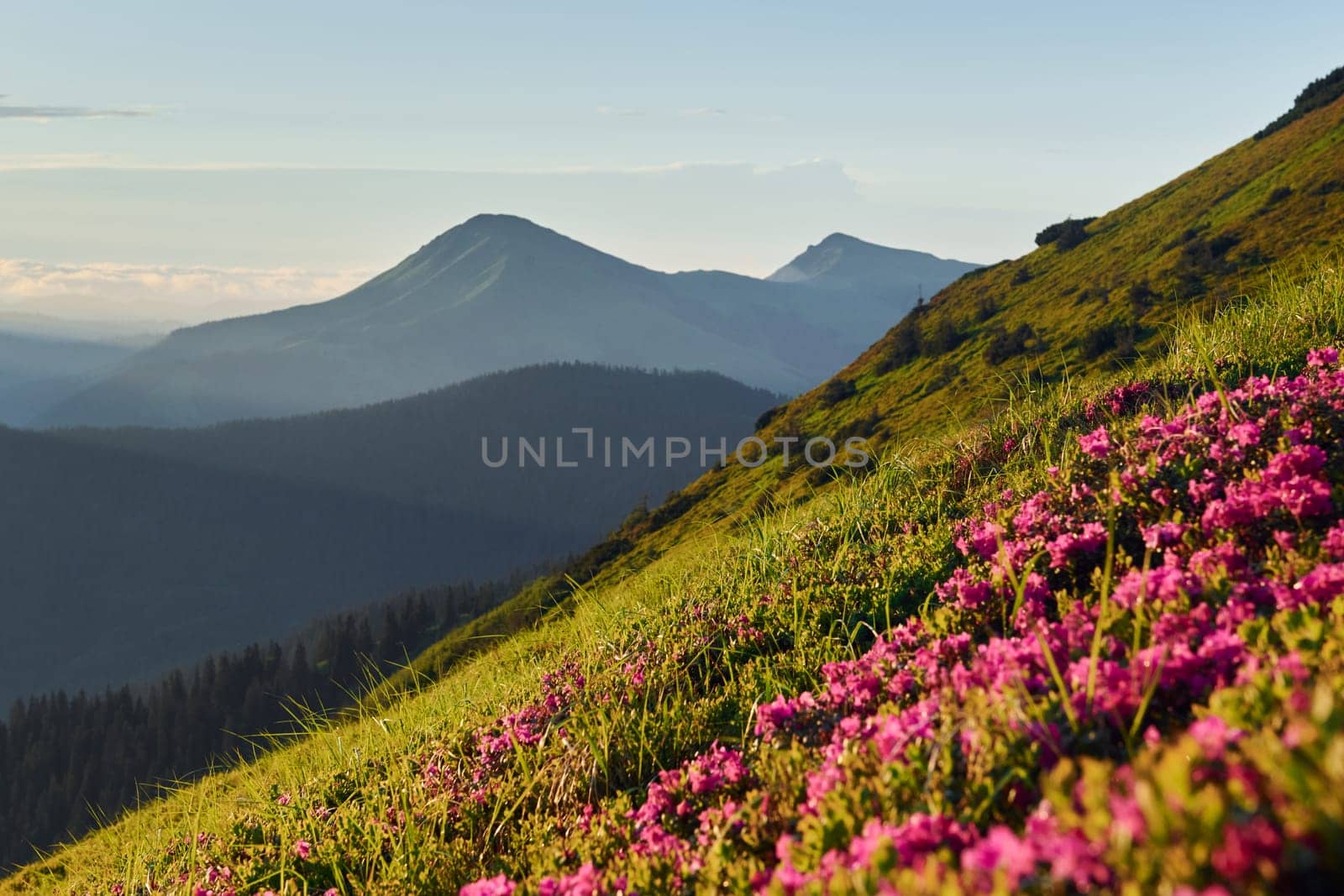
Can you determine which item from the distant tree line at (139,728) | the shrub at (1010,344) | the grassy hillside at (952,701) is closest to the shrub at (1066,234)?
the shrub at (1010,344)

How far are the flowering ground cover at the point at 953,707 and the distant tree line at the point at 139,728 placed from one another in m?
141

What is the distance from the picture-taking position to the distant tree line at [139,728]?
14638cm

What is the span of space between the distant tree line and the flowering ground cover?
141 metres

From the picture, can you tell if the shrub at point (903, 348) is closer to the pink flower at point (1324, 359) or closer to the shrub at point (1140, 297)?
the shrub at point (1140, 297)

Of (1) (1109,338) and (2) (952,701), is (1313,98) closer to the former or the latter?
(1) (1109,338)

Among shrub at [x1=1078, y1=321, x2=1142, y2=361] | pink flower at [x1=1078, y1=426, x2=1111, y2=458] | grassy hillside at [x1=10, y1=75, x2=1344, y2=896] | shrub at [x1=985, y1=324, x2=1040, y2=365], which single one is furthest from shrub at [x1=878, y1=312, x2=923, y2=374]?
pink flower at [x1=1078, y1=426, x2=1111, y2=458]

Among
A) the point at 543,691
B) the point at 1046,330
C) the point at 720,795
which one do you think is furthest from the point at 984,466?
the point at 1046,330

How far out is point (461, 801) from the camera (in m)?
5.91

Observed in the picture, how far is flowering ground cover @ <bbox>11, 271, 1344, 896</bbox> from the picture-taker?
2.24 m

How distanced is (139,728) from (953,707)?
639 feet

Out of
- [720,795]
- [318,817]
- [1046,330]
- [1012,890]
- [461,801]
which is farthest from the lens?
[1046,330]

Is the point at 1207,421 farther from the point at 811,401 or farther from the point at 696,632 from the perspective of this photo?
the point at 811,401

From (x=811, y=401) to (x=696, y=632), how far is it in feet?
255

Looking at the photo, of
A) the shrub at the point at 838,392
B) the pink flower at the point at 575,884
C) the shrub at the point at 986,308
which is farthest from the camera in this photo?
the shrub at the point at 986,308
